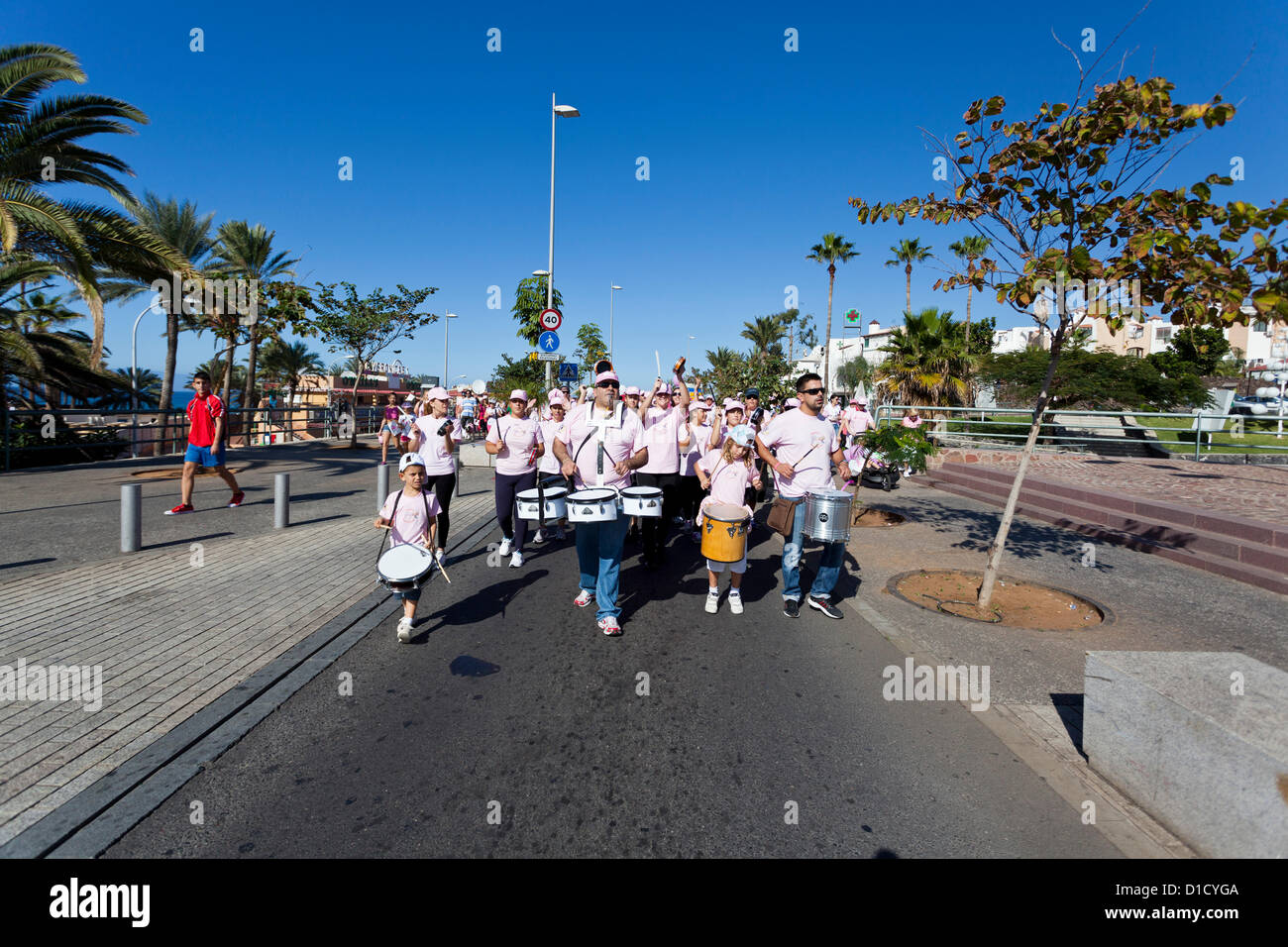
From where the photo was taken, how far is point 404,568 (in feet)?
16.1

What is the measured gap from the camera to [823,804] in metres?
3.12

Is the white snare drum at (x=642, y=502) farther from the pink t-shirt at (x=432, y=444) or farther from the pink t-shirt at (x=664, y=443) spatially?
the pink t-shirt at (x=432, y=444)

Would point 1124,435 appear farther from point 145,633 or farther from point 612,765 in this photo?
point 145,633

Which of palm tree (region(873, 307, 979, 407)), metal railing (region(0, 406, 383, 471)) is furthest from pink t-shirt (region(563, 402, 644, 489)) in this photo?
palm tree (region(873, 307, 979, 407))

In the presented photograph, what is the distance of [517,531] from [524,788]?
462 centimetres

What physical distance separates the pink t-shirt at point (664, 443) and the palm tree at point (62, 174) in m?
10.3

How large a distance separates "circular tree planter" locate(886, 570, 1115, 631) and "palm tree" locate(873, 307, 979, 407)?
62.1 feet

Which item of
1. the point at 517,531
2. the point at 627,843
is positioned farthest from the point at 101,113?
the point at 627,843

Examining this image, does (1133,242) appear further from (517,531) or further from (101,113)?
(101,113)

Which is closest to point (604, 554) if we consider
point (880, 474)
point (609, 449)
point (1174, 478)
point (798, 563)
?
point (609, 449)

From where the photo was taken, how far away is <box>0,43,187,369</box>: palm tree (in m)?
11.2

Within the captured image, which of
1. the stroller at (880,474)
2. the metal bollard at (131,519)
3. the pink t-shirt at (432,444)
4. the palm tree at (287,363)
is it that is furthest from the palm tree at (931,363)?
the palm tree at (287,363)

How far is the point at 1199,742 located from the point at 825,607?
338 centimetres

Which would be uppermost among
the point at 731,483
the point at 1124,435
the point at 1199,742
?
the point at 1124,435
